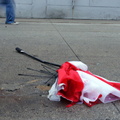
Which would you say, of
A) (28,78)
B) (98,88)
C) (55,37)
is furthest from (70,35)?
(98,88)

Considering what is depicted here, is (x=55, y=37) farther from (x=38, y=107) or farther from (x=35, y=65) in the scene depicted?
(x=38, y=107)

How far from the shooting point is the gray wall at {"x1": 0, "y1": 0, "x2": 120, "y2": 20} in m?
12.1

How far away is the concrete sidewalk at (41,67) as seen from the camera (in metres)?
2.81

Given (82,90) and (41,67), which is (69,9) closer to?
(41,67)

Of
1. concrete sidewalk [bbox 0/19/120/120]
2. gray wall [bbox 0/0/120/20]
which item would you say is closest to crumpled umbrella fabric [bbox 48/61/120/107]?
concrete sidewalk [bbox 0/19/120/120]

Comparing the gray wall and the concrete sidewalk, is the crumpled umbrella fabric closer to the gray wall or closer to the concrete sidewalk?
the concrete sidewalk

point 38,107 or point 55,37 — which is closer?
point 38,107

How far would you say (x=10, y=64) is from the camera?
448cm

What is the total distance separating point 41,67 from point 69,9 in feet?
28.2

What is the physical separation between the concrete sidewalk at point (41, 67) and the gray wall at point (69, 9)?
456 centimetres

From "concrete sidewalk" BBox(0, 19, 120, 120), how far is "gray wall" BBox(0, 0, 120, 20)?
4.56 m

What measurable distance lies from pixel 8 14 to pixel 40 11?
308 centimetres

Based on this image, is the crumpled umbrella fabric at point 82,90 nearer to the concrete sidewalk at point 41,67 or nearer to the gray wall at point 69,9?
the concrete sidewalk at point 41,67

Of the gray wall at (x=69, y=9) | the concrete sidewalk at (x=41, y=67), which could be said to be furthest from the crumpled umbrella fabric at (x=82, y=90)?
the gray wall at (x=69, y=9)
